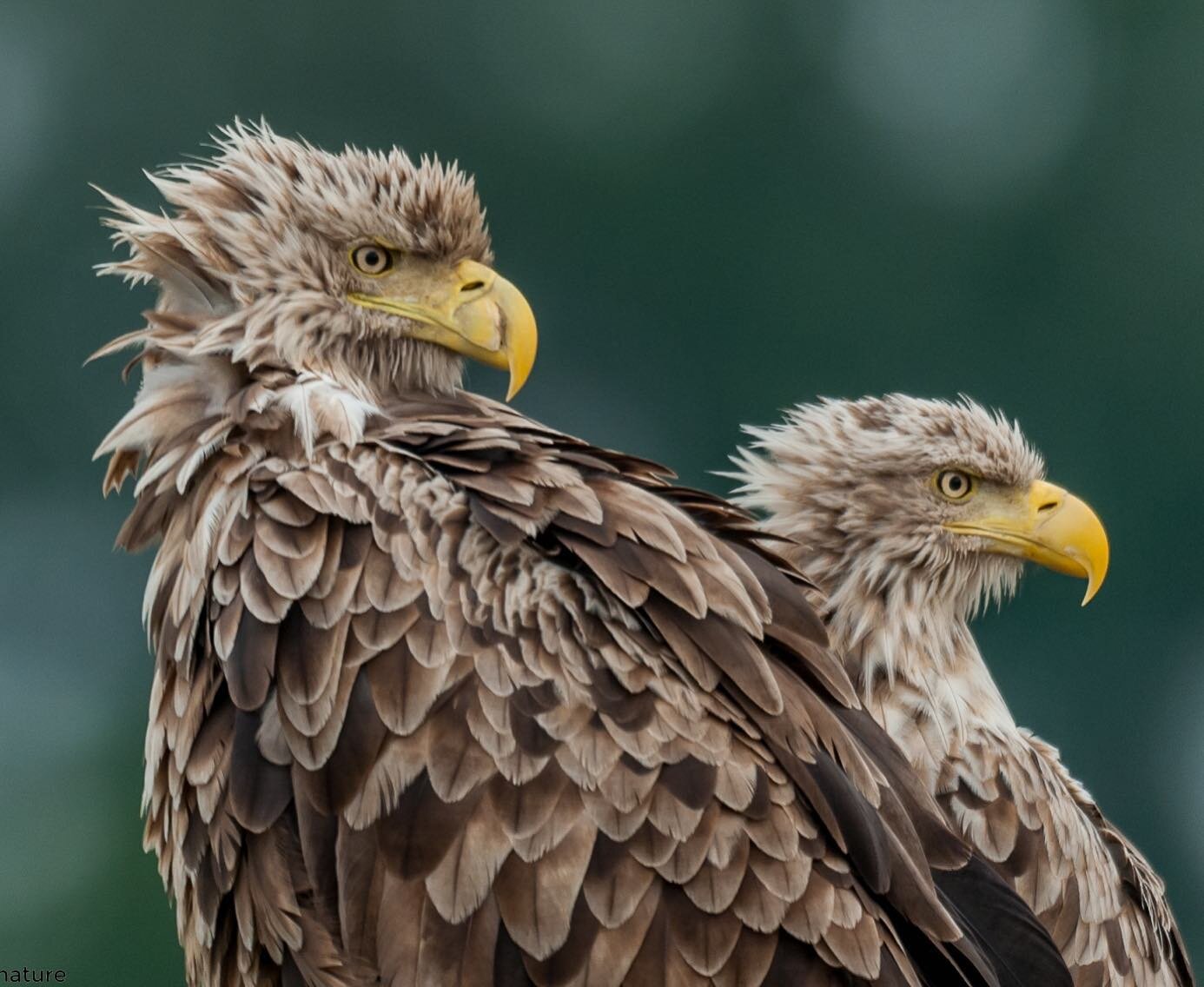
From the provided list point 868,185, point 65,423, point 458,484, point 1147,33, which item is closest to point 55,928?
point 65,423

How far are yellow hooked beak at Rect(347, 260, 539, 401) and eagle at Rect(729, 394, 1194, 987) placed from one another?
2.78 feet

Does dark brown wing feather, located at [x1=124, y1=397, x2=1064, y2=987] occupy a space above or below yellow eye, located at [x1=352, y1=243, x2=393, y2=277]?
below

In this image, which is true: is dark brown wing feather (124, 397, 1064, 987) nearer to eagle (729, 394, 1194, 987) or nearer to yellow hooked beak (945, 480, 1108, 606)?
eagle (729, 394, 1194, 987)

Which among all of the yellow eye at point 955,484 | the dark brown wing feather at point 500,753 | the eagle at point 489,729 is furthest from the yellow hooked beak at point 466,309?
the yellow eye at point 955,484

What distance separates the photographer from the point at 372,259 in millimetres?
2730

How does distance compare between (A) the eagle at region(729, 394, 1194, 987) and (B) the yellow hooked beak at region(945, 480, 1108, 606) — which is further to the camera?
(B) the yellow hooked beak at region(945, 480, 1108, 606)

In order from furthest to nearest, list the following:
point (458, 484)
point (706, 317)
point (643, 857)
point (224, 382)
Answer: point (706, 317) → point (224, 382) → point (458, 484) → point (643, 857)

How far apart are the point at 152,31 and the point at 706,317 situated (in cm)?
222

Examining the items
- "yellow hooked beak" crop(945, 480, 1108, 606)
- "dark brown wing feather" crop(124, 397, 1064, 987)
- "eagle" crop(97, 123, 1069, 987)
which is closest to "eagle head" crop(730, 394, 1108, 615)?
"yellow hooked beak" crop(945, 480, 1108, 606)

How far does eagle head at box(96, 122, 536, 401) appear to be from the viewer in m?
2.67

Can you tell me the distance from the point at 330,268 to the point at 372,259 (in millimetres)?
75

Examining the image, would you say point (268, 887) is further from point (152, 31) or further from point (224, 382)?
point (152, 31)

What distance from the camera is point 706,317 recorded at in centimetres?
519

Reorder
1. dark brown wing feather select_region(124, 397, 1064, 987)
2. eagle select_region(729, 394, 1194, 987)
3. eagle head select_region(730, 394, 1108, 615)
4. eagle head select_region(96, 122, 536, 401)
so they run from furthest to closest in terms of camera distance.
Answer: eagle head select_region(730, 394, 1108, 615) → eagle select_region(729, 394, 1194, 987) → eagle head select_region(96, 122, 536, 401) → dark brown wing feather select_region(124, 397, 1064, 987)
